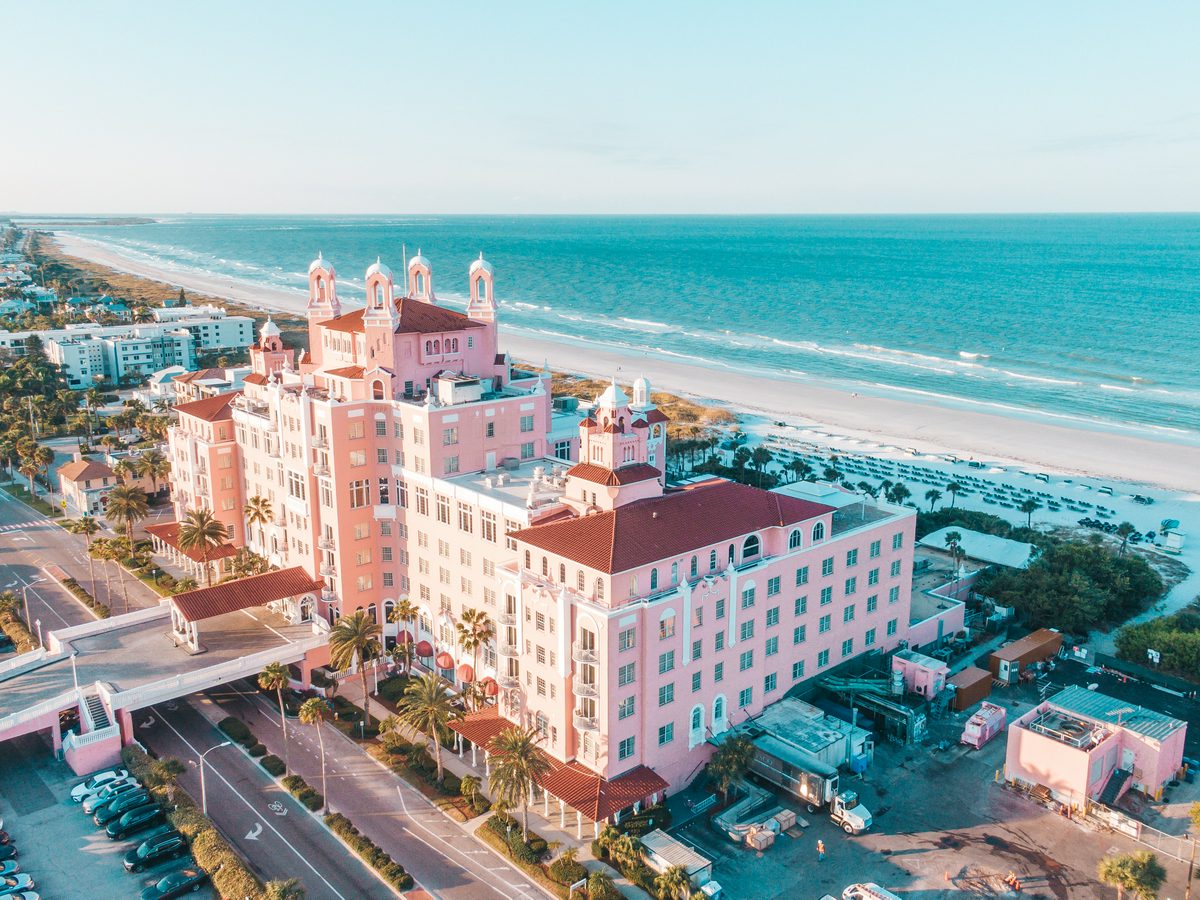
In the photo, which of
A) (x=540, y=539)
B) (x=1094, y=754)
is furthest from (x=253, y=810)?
(x=1094, y=754)

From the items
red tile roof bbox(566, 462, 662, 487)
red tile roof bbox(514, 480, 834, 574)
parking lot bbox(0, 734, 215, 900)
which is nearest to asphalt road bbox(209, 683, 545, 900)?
parking lot bbox(0, 734, 215, 900)

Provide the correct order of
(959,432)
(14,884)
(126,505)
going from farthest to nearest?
(959,432) → (126,505) → (14,884)

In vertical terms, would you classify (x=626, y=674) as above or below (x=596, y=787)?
above

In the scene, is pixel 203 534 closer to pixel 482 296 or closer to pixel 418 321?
pixel 418 321

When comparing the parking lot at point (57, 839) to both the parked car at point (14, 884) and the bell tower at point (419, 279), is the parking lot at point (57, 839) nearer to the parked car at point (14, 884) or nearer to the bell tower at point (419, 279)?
the parked car at point (14, 884)

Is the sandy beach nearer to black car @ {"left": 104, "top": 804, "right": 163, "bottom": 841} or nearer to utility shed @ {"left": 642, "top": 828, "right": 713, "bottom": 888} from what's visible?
utility shed @ {"left": 642, "top": 828, "right": 713, "bottom": 888}

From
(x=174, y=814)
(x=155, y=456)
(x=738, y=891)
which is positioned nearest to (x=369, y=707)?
(x=174, y=814)

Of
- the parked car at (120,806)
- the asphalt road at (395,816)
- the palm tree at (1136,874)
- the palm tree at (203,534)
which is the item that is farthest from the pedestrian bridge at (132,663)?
the palm tree at (1136,874)
